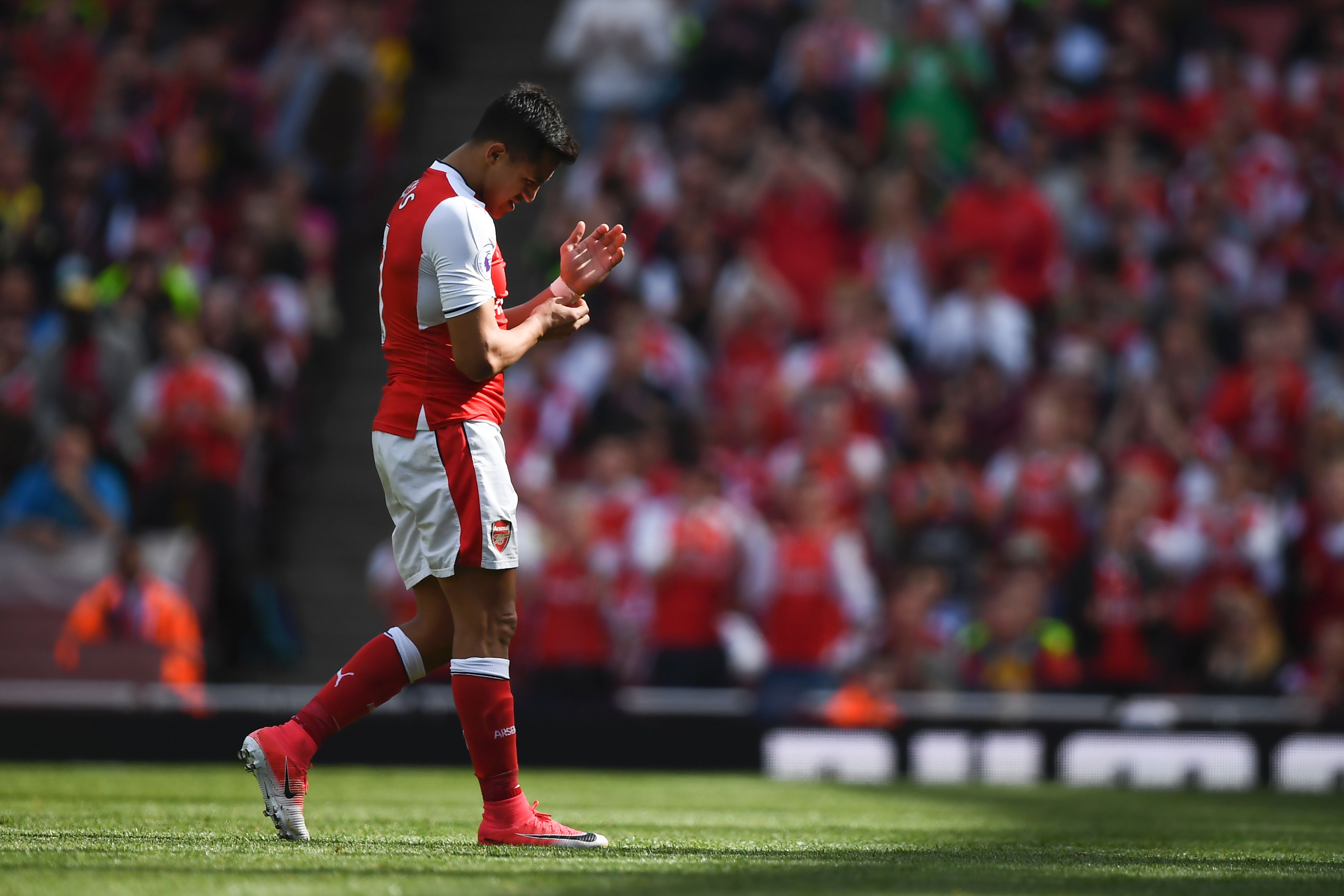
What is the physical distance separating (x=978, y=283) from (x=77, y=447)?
22.2 feet

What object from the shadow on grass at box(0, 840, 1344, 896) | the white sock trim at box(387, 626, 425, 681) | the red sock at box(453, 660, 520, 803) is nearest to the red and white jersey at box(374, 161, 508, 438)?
the white sock trim at box(387, 626, 425, 681)

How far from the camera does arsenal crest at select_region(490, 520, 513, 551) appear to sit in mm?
5035

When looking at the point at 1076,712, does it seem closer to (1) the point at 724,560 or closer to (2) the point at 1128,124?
(1) the point at 724,560

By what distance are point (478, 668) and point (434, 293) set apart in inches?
45.1

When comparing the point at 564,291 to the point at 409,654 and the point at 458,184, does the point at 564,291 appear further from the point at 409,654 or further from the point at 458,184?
the point at 409,654

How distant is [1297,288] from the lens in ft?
43.1

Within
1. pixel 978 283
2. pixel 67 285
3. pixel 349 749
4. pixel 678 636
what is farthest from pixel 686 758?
pixel 67 285

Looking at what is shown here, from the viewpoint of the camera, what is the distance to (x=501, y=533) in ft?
16.6

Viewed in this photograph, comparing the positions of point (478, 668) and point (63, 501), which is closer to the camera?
point (478, 668)

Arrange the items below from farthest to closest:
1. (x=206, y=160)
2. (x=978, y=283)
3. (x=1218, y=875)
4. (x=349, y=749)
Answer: (x=206, y=160), (x=978, y=283), (x=349, y=749), (x=1218, y=875)

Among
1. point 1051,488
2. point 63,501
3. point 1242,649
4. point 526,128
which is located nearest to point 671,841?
point 526,128

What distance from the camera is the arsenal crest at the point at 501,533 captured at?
504 cm

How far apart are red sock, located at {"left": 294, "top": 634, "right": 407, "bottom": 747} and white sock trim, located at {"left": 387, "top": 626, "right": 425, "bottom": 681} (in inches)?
0.4

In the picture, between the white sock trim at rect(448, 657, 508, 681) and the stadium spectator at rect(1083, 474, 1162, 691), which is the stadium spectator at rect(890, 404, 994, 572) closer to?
the stadium spectator at rect(1083, 474, 1162, 691)
